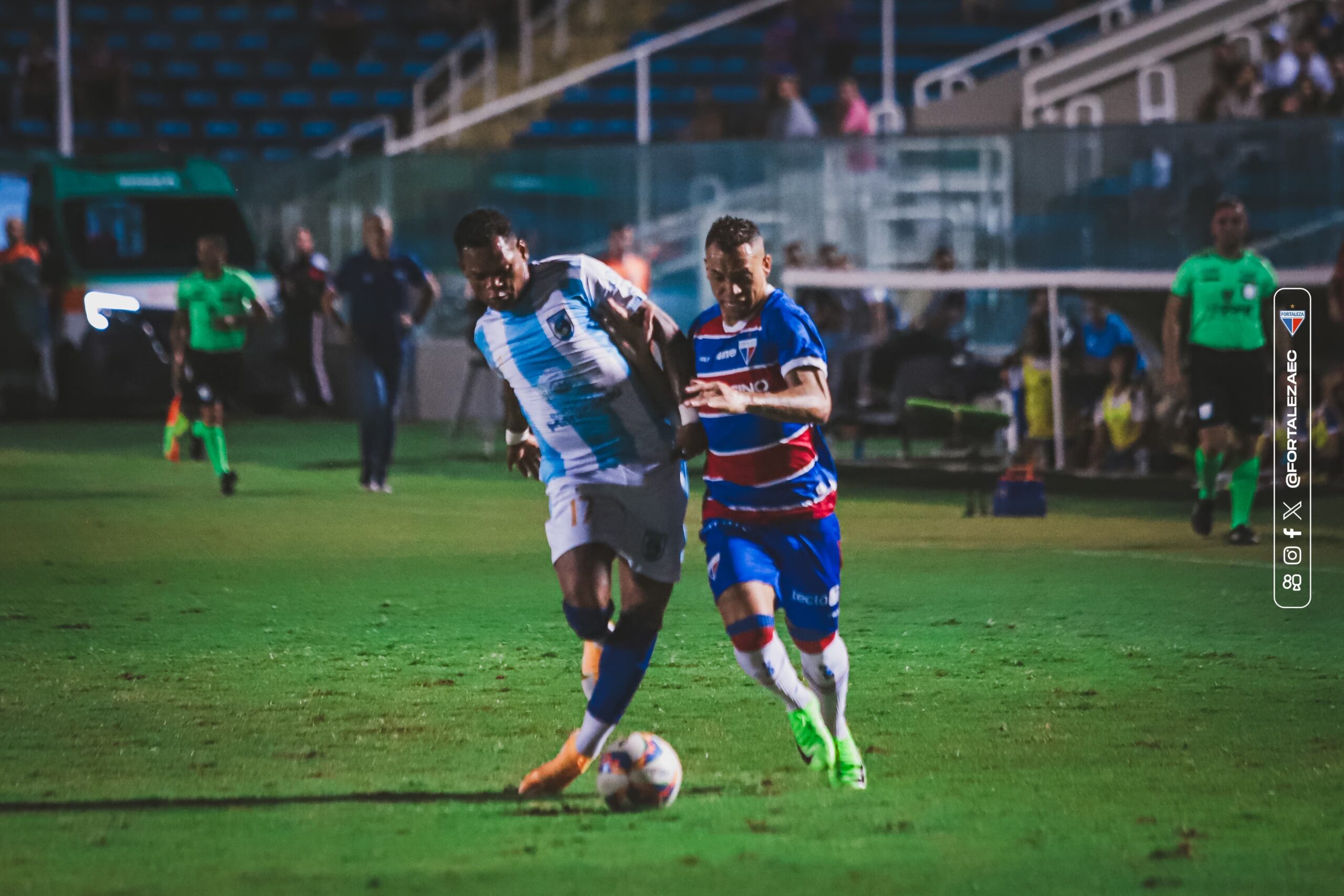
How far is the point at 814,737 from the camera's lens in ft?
20.2

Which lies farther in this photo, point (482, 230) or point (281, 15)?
point (281, 15)

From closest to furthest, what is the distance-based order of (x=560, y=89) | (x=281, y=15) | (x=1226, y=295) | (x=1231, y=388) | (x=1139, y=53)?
(x=1226, y=295), (x=1231, y=388), (x=1139, y=53), (x=560, y=89), (x=281, y=15)

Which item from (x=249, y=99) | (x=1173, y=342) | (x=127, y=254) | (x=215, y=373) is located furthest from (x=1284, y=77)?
(x=249, y=99)

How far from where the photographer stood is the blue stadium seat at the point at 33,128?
26359 millimetres

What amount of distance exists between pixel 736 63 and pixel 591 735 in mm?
22948

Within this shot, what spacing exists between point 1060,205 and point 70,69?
14.1 m

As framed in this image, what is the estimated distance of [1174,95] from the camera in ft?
72.8

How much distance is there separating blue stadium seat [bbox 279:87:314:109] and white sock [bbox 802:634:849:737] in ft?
77.2

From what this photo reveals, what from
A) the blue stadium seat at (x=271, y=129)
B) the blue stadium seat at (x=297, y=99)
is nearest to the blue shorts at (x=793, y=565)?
the blue stadium seat at (x=271, y=129)

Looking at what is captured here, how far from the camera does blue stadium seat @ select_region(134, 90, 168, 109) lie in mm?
28562

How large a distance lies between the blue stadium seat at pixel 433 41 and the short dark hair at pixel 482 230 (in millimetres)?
24022

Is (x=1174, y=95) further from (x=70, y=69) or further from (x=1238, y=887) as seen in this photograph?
(x=1238, y=887)

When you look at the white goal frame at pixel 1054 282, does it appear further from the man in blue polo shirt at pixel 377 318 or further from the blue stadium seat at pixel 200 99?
the blue stadium seat at pixel 200 99

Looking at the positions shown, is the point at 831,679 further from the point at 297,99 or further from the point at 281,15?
the point at 281,15
